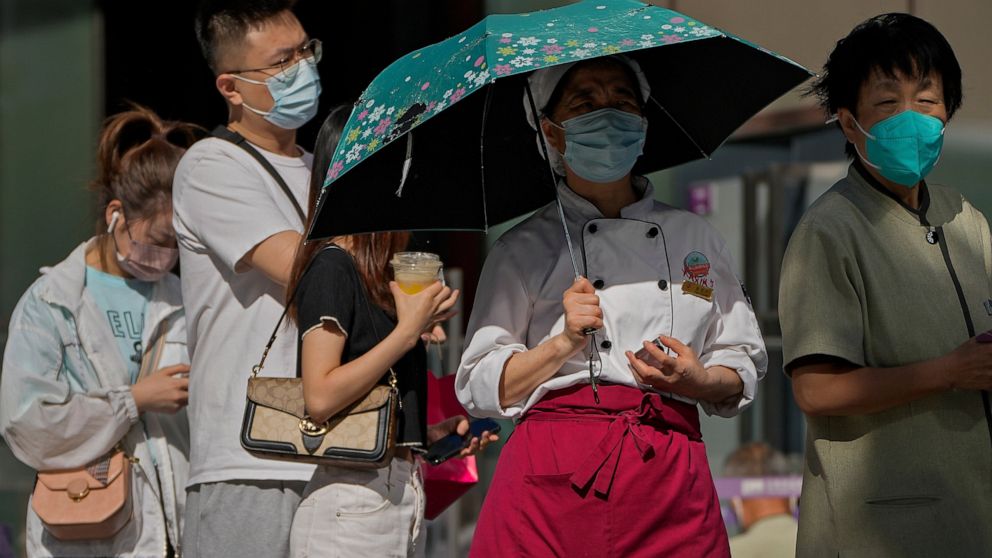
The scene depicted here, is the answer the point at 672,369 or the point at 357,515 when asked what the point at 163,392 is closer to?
the point at 357,515

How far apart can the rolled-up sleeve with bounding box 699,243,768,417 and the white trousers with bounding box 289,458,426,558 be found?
0.79 m

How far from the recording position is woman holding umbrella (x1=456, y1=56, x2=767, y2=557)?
3078 millimetres

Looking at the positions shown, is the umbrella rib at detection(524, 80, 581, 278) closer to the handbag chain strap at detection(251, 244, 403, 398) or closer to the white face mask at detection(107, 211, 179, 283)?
the handbag chain strap at detection(251, 244, 403, 398)

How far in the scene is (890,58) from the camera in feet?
10.7

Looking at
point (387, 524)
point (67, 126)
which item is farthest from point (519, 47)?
point (67, 126)

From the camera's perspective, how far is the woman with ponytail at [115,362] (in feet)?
14.4

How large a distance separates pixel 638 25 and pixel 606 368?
0.75 meters

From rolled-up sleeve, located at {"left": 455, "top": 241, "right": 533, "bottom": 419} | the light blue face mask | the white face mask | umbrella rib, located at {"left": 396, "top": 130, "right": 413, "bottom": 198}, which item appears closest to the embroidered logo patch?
rolled-up sleeve, located at {"left": 455, "top": 241, "right": 533, "bottom": 419}

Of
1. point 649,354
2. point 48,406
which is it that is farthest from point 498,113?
point 48,406

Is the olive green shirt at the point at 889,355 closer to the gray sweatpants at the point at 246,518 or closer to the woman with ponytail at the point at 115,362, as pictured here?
the gray sweatpants at the point at 246,518

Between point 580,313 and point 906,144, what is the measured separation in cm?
86

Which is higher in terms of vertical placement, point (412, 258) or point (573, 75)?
point (573, 75)

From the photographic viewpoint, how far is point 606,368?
315 centimetres

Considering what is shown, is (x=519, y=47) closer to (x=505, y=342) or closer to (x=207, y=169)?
(x=505, y=342)
